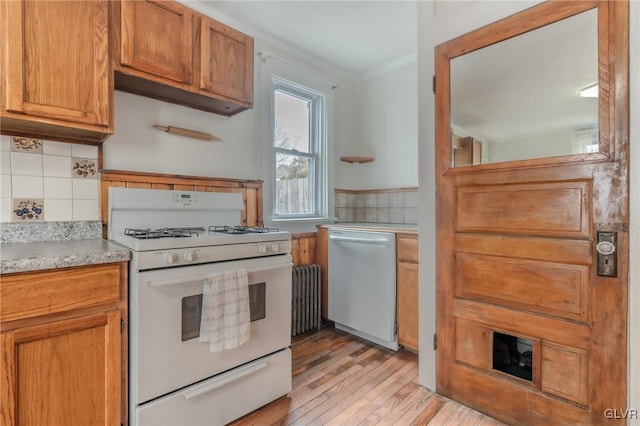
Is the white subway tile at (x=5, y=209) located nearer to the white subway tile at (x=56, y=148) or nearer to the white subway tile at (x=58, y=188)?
the white subway tile at (x=58, y=188)

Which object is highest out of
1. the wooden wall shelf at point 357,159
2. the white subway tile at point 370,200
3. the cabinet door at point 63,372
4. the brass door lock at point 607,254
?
the wooden wall shelf at point 357,159

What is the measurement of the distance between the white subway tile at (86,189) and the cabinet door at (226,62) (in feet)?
2.76

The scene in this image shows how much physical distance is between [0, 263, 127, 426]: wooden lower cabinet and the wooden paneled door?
165cm

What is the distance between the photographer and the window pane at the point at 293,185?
2.82 metres

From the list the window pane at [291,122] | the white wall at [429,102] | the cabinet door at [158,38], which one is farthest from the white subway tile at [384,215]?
the cabinet door at [158,38]

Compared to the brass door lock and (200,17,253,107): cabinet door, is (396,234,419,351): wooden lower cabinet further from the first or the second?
(200,17,253,107): cabinet door

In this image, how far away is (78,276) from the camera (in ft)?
3.84

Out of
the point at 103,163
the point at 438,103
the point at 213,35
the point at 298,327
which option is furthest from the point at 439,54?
the point at 298,327

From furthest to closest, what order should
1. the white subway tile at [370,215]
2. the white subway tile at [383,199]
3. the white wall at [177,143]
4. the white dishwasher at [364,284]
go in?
1. the white subway tile at [370,215]
2. the white subway tile at [383,199]
3. the white dishwasher at [364,284]
4. the white wall at [177,143]

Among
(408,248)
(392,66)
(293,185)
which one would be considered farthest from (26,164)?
(392,66)

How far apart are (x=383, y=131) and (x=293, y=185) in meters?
1.09

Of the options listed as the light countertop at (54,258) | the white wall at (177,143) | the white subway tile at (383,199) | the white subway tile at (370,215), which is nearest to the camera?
the light countertop at (54,258)

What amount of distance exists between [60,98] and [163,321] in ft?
3.63

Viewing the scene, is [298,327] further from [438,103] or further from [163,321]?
[438,103]
